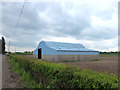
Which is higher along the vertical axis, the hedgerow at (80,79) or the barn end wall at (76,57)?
the hedgerow at (80,79)

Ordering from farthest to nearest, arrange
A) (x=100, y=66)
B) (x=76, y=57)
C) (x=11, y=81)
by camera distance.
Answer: (x=76, y=57)
(x=100, y=66)
(x=11, y=81)

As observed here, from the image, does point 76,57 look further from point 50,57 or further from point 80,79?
point 80,79

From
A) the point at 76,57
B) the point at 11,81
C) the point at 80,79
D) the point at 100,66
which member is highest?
the point at 80,79

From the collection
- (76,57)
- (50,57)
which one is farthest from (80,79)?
(76,57)

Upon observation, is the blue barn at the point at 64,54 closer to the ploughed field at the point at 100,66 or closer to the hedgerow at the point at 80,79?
the ploughed field at the point at 100,66

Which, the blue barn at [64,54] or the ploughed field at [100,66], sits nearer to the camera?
the ploughed field at [100,66]

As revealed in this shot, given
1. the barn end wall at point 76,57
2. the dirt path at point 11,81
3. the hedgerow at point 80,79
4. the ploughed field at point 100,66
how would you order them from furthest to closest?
the barn end wall at point 76,57
the ploughed field at point 100,66
the dirt path at point 11,81
the hedgerow at point 80,79

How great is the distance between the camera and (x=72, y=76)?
2.90 metres

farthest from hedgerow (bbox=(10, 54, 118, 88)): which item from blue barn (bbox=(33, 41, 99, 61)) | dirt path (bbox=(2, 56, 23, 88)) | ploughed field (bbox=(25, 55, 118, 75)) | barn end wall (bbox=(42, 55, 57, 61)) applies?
barn end wall (bbox=(42, 55, 57, 61))

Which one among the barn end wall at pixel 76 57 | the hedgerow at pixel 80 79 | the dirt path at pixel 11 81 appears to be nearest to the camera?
the hedgerow at pixel 80 79

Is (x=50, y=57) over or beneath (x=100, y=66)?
over

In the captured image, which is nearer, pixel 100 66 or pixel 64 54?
pixel 100 66

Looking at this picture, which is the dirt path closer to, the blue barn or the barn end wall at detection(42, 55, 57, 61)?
the barn end wall at detection(42, 55, 57, 61)

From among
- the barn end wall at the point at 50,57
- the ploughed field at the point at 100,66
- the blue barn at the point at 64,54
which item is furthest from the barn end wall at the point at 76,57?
the ploughed field at the point at 100,66
